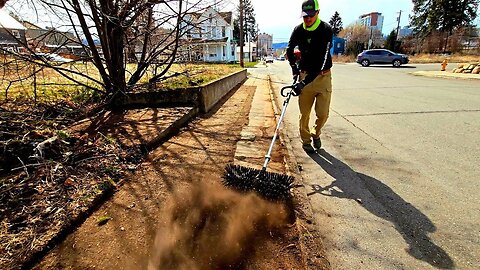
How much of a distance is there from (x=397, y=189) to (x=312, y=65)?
1.91 metres

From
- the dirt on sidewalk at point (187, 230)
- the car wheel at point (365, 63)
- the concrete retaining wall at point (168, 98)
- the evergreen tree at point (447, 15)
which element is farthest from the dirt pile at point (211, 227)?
the evergreen tree at point (447, 15)

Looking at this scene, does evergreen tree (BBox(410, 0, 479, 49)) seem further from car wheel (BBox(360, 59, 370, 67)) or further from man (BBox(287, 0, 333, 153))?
man (BBox(287, 0, 333, 153))

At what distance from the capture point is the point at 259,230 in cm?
216

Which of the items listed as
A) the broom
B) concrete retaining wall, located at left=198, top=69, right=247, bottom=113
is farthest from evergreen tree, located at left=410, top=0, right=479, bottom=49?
the broom

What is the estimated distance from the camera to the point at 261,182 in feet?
8.38

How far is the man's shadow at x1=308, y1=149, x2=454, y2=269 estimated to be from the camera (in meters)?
1.94

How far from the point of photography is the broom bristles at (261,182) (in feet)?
8.23

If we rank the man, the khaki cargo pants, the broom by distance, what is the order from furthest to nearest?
the khaki cargo pants, the man, the broom

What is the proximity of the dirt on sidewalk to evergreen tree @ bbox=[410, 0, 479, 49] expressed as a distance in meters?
46.8

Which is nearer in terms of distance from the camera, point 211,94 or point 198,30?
point 198,30

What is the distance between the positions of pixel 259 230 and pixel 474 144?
4057mm

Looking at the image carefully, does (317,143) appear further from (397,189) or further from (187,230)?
(187,230)

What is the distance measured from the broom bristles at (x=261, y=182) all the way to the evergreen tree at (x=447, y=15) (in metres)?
46.5

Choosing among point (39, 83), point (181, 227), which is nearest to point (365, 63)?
point (39, 83)
